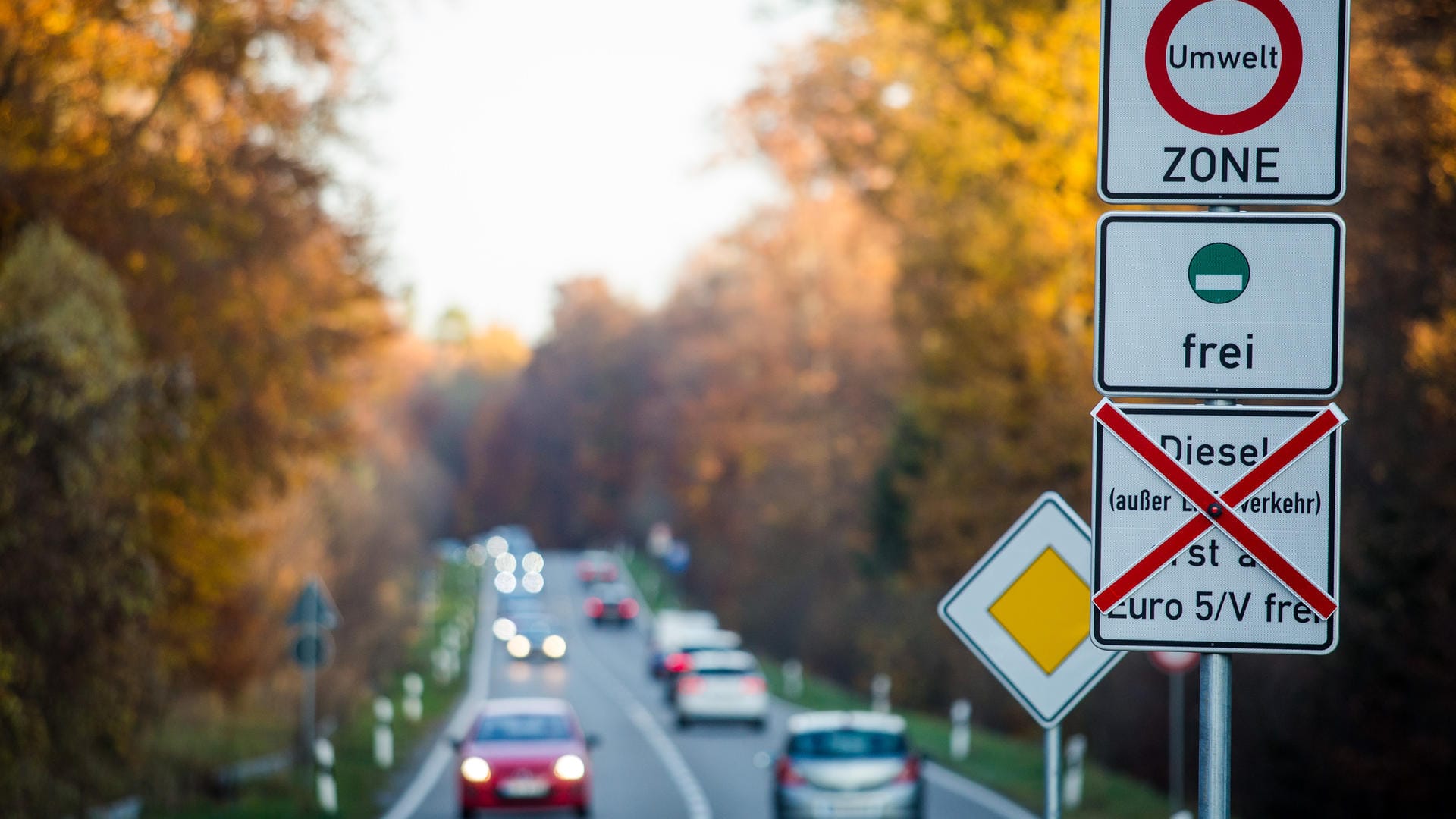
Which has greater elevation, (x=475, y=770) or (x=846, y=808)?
(x=846, y=808)

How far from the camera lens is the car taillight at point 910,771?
57.8ft

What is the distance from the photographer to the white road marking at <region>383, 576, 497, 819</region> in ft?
77.5

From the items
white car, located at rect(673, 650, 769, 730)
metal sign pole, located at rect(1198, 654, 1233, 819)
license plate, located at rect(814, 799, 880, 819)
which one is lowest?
white car, located at rect(673, 650, 769, 730)

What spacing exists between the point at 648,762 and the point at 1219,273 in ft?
81.8

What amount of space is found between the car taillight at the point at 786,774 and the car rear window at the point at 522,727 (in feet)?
12.3

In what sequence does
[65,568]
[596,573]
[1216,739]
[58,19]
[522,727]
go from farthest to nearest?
[596,573] < [522,727] < [58,19] < [65,568] < [1216,739]

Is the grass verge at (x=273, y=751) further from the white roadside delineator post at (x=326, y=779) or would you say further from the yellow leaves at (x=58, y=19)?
the yellow leaves at (x=58, y=19)

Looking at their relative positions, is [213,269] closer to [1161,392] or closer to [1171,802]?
[1171,802]

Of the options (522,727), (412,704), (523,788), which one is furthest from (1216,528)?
(412,704)

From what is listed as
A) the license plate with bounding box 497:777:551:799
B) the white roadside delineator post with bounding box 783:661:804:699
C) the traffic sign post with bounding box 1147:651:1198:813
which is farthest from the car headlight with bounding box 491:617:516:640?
the license plate with bounding box 497:777:551:799

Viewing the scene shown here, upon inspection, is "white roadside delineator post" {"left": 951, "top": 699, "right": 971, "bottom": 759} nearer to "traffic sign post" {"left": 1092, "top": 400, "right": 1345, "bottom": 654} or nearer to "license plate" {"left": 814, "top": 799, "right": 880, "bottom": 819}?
"license plate" {"left": 814, "top": 799, "right": 880, "bottom": 819}

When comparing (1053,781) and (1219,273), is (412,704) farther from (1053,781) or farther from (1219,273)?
(1219,273)

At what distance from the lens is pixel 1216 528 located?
4.52m

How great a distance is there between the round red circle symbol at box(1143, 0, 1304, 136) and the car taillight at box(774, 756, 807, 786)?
45.2 ft
